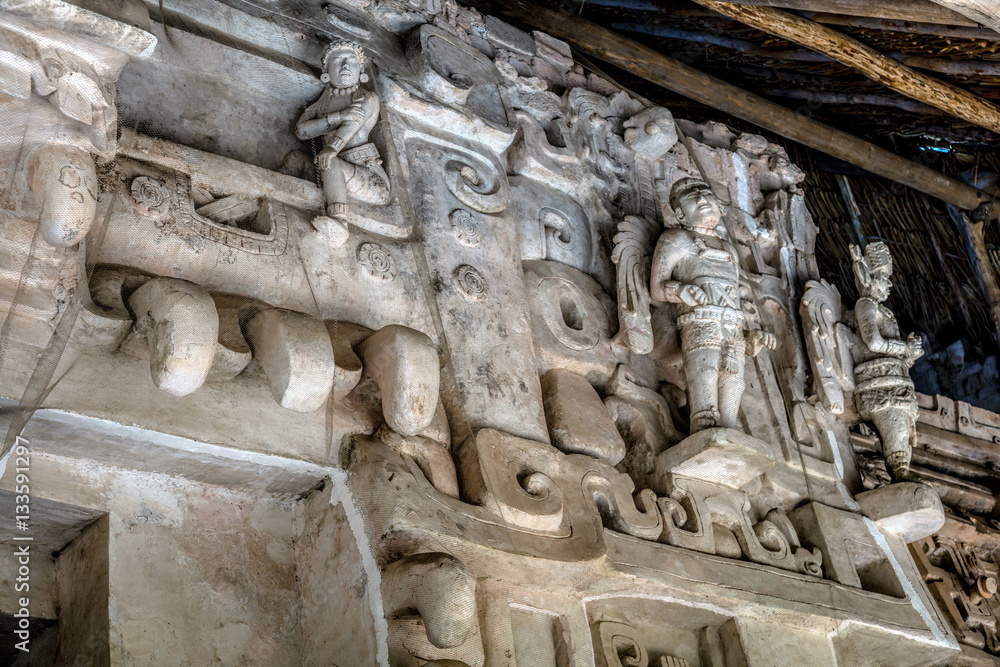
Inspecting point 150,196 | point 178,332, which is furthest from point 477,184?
point 178,332

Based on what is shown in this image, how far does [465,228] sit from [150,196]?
4.38 feet

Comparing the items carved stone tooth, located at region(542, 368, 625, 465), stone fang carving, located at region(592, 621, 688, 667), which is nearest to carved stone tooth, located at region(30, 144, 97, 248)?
carved stone tooth, located at region(542, 368, 625, 465)

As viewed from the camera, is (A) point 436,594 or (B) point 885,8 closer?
(A) point 436,594

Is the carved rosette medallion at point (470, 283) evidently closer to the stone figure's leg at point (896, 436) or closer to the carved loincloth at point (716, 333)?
the carved loincloth at point (716, 333)

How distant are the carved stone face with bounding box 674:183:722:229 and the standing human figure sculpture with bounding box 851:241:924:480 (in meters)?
1.05

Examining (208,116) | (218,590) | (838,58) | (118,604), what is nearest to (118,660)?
(118,604)

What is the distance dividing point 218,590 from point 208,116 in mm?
1863

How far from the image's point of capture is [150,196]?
3.69m

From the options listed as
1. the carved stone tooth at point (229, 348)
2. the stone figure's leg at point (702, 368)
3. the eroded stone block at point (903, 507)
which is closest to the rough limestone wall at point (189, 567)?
the carved stone tooth at point (229, 348)

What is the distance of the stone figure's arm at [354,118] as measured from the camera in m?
4.31

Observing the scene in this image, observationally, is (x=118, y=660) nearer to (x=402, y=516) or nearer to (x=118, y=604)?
(x=118, y=604)

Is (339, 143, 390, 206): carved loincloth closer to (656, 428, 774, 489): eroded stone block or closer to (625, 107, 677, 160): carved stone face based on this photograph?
(656, 428, 774, 489): eroded stone block

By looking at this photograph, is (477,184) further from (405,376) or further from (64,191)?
(64,191)

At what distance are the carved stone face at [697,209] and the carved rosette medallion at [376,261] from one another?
5.09ft
